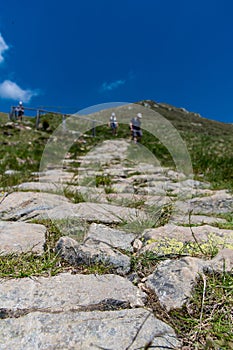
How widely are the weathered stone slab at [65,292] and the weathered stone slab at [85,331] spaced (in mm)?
75

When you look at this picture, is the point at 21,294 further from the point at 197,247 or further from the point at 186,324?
the point at 197,247

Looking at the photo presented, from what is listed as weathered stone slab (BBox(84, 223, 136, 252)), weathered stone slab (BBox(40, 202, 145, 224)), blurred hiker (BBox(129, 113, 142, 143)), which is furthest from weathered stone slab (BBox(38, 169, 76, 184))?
blurred hiker (BBox(129, 113, 142, 143))

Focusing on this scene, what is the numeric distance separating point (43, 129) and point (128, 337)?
749 inches

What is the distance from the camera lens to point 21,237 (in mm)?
2207

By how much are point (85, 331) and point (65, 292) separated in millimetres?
297

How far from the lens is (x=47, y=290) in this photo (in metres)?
1.51

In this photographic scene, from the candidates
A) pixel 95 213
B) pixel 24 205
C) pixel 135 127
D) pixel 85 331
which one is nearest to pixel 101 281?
→ pixel 85 331

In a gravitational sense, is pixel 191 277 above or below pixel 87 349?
above

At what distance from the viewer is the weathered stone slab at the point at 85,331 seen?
46.0 inches

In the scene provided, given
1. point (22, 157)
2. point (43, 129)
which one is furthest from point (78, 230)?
point (43, 129)

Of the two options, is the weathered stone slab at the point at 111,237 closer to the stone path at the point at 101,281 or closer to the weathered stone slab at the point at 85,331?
the stone path at the point at 101,281

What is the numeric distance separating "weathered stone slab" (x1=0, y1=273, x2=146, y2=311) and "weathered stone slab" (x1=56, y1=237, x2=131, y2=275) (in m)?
0.15

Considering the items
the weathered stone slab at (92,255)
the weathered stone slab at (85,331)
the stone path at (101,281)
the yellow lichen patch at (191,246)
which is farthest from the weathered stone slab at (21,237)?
the yellow lichen patch at (191,246)

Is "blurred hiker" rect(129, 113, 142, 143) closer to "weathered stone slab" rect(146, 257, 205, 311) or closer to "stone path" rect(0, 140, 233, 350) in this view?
"stone path" rect(0, 140, 233, 350)
